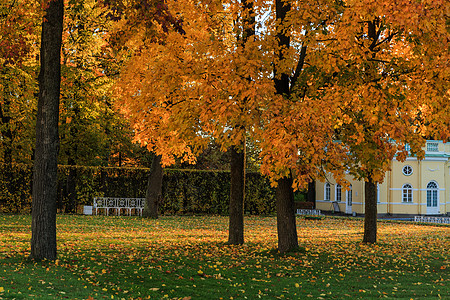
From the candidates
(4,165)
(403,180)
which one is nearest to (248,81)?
(4,165)

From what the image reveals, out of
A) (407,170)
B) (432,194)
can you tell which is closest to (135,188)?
(407,170)

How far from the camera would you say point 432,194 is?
3606 cm

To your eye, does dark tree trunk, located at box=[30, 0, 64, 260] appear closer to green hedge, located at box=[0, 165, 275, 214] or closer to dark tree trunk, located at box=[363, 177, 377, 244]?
dark tree trunk, located at box=[363, 177, 377, 244]

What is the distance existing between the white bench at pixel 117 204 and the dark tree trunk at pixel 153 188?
177cm

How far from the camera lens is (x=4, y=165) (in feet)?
64.7

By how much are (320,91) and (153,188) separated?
11.8 m

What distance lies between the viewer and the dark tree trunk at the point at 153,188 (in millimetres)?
19703

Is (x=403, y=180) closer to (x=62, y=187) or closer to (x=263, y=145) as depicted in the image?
(x=62, y=187)

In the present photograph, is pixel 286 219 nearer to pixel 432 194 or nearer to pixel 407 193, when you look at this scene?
pixel 407 193

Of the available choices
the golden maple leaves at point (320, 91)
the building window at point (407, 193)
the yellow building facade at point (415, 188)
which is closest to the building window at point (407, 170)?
the yellow building facade at point (415, 188)

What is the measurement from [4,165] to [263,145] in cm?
1546

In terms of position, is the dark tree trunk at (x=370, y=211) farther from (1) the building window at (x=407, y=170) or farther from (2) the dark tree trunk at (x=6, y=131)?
(1) the building window at (x=407, y=170)

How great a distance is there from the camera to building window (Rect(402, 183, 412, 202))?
3569 centimetres

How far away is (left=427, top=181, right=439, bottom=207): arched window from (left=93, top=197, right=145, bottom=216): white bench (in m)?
24.1
